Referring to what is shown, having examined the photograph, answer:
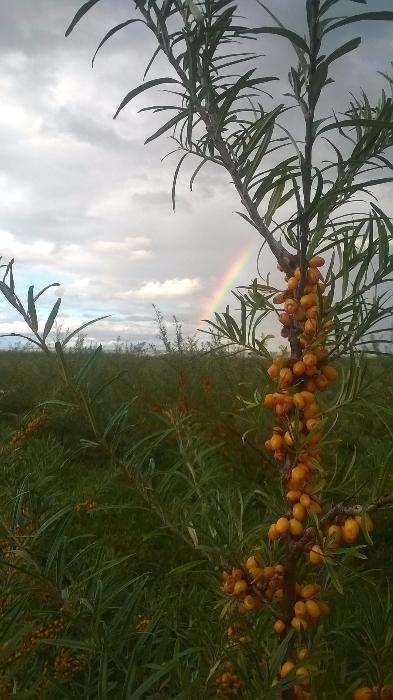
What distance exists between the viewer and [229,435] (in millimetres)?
3643

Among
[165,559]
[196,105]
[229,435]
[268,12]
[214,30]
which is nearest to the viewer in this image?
[268,12]

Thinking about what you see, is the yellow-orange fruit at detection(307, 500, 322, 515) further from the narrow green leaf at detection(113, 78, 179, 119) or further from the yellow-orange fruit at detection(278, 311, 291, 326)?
the narrow green leaf at detection(113, 78, 179, 119)

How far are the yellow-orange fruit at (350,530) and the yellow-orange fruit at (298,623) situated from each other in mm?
211

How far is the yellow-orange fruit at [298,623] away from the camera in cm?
102

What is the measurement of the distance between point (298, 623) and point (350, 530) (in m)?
0.24

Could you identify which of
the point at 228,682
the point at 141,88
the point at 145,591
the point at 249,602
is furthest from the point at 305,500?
the point at 141,88

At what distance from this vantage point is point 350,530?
932 mm

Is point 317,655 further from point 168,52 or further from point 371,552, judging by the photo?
point 371,552

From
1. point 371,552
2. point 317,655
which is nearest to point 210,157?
point 317,655

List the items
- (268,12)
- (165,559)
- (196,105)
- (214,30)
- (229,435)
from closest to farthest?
(268,12), (214,30), (196,105), (165,559), (229,435)

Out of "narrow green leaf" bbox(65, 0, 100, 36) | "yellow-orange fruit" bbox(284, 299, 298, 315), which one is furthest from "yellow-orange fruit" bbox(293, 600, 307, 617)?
"narrow green leaf" bbox(65, 0, 100, 36)

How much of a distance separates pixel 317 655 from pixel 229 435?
2669mm

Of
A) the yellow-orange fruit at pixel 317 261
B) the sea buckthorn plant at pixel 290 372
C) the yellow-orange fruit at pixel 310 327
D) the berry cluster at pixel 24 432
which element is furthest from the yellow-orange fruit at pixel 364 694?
the berry cluster at pixel 24 432

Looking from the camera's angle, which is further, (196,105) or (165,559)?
(165,559)
